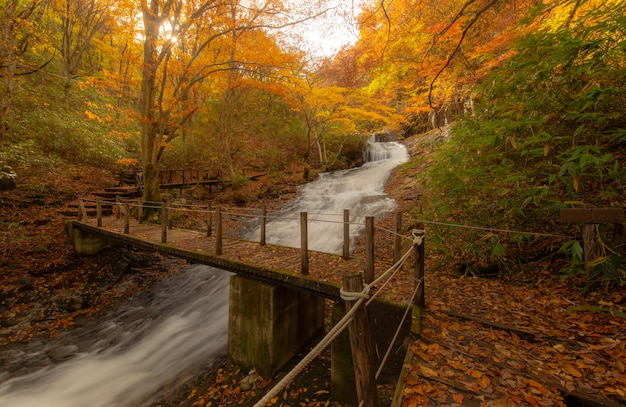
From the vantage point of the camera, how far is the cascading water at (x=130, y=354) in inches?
206

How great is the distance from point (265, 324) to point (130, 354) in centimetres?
397

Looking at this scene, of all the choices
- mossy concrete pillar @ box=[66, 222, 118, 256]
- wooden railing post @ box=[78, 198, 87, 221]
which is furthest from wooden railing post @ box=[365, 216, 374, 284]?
wooden railing post @ box=[78, 198, 87, 221]

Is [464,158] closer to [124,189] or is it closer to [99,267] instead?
[99,267]

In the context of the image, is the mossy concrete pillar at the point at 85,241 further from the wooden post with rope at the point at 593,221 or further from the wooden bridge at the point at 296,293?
the wooden post with rope at the point at 593,221

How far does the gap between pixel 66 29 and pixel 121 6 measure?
13705 millimetres

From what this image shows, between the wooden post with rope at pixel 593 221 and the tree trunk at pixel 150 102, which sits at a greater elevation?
the tree trunk at pixel 150 102

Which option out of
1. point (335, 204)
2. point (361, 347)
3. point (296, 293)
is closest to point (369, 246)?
point (296, 293)

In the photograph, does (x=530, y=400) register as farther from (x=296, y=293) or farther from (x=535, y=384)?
(x=296, y=293)

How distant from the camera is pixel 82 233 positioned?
9914 mm

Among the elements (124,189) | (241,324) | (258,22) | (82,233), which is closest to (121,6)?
(258,22)

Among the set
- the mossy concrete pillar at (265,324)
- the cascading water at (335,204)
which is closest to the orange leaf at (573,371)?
the mossy concrete pillar at (265,324)

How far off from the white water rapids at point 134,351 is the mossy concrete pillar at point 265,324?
1.24 m

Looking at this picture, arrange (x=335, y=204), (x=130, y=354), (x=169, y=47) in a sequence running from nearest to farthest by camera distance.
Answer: (x=130, y=354), (x=169, y=47), (x=335, y=204)

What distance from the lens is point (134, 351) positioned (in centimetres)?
645
